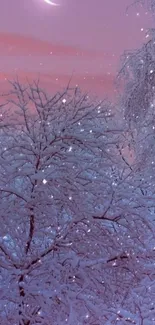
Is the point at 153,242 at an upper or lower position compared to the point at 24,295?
upper

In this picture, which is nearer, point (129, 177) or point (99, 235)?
point (99, 235)

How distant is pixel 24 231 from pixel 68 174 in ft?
2.39

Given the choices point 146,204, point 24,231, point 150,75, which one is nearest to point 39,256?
point 24,231

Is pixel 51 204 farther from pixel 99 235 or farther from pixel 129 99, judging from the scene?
pixel 129 99

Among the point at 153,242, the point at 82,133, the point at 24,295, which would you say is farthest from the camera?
the point at 153,242

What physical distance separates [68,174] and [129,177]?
1.03 meters

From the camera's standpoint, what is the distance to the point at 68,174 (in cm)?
579

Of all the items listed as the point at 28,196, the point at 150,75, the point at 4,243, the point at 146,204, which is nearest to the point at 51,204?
the point at 28,196

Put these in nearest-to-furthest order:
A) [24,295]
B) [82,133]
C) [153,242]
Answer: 1. [24,295]
2. [82,133]
3. [153,242]

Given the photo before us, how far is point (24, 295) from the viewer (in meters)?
5.62

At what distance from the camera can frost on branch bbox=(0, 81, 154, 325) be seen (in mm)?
5602

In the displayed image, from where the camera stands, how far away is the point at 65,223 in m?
5.80

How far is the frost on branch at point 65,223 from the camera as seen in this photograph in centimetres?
560

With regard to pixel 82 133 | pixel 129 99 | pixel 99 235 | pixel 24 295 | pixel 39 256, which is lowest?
pixel 24 295
